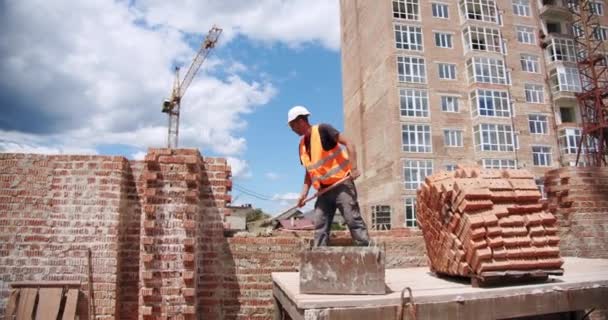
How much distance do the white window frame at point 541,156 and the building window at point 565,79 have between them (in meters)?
5.53

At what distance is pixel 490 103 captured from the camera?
1267 inches

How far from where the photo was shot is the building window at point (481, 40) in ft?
108

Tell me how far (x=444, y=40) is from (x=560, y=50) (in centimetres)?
1064

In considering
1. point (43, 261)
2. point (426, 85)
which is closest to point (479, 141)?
point (426, 85)

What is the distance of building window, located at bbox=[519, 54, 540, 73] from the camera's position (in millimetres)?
34812

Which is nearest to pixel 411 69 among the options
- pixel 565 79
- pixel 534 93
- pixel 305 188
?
pixel 534 93

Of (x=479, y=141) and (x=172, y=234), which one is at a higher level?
(x=479, y=141)

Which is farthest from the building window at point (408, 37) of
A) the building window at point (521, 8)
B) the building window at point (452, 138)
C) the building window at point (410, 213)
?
the building window at point (410, 213)

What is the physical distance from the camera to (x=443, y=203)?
5.05 metres

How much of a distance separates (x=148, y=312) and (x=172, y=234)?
3.12 feet

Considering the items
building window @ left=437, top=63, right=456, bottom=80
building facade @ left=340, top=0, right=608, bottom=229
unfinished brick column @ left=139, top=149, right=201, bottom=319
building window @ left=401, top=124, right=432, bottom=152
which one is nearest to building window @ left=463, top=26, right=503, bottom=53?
building facade @ left=340, top=0, right=608, bottom=229

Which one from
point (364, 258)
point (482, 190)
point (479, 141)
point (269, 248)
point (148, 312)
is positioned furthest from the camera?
point (479, 141)

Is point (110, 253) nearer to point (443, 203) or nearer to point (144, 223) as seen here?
point (144, 223)

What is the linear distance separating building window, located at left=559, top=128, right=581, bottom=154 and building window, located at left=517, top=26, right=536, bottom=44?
822cm
